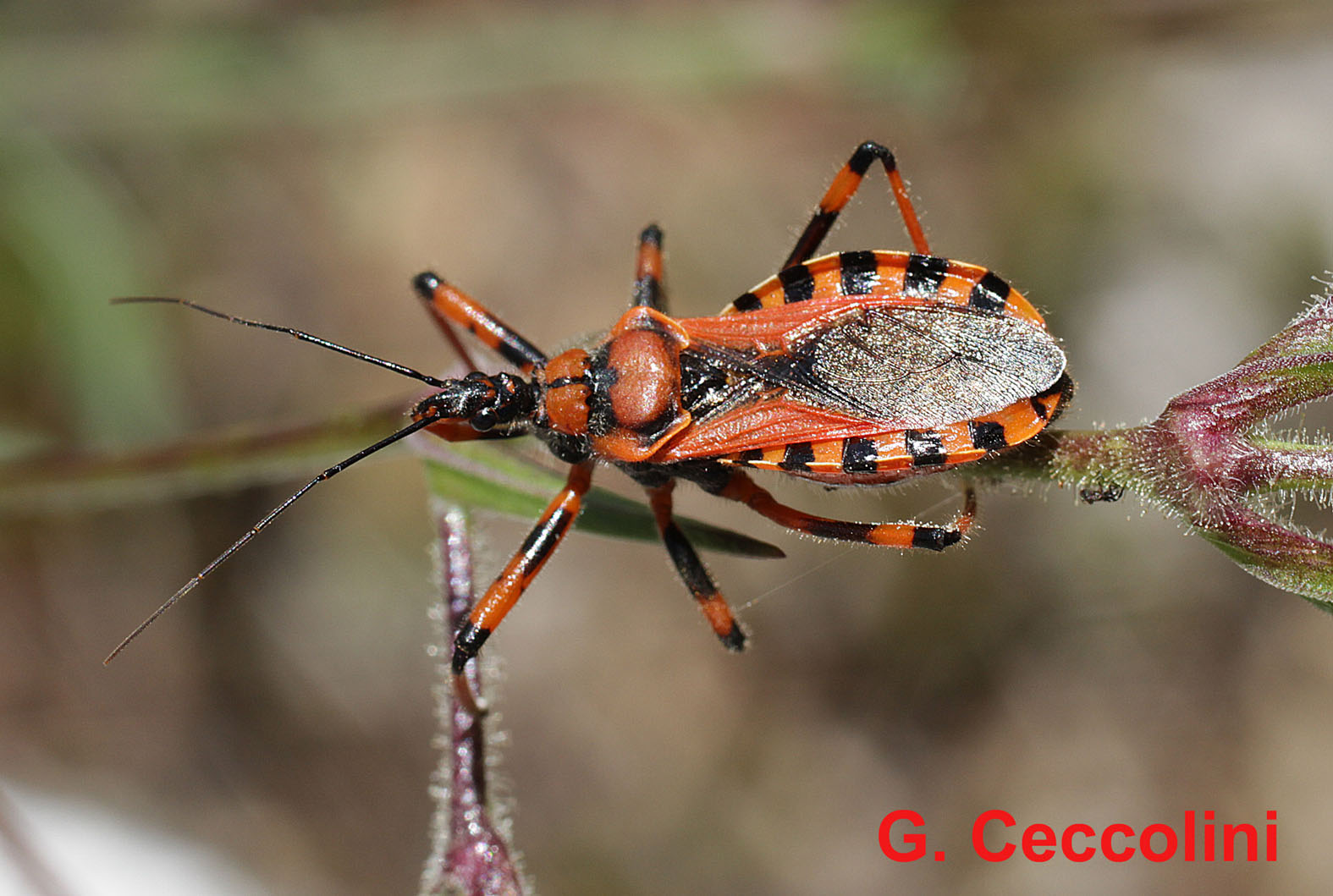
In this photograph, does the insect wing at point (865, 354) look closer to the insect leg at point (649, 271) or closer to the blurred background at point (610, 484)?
the insect leg at point (649, 271)

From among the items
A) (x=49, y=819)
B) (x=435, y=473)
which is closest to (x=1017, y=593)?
(x=435, y=473)

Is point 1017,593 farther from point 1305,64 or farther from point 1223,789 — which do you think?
point 1305,64

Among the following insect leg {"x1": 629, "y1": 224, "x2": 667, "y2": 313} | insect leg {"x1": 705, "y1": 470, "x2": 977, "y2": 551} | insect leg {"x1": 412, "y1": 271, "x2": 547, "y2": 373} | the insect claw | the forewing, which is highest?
insect leg {"x1": 629, "y1": 224, "x2": 667, "y2": 313}

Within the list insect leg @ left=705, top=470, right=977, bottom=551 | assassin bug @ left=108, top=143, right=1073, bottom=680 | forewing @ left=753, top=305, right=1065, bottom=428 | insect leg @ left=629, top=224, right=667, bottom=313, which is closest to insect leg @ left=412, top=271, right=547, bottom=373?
assassin bug @ left=108, top=143, right=1073, bottom=680

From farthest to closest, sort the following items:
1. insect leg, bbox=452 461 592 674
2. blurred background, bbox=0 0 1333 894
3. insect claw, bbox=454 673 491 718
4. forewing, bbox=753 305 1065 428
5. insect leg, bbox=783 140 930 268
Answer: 1. blurred background, bbox=0 0 1333 894
2. insect leg, bbox=783 140 930 268
3. insect leg, bbox=452 461 592 674
4. insect claw, bbox=454 673 491 718
5. forewing, bbox=753 305 1065 428

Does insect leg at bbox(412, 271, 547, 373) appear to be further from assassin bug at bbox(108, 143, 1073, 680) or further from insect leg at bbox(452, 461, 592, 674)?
insect leg at bbox(452, 461, 592, 674)

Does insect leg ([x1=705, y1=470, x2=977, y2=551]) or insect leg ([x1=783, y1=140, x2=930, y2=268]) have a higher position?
insect leg ([x1=783, y1=140, x2=930, y2=268])

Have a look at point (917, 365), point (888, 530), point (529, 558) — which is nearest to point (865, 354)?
point (917, 365)
